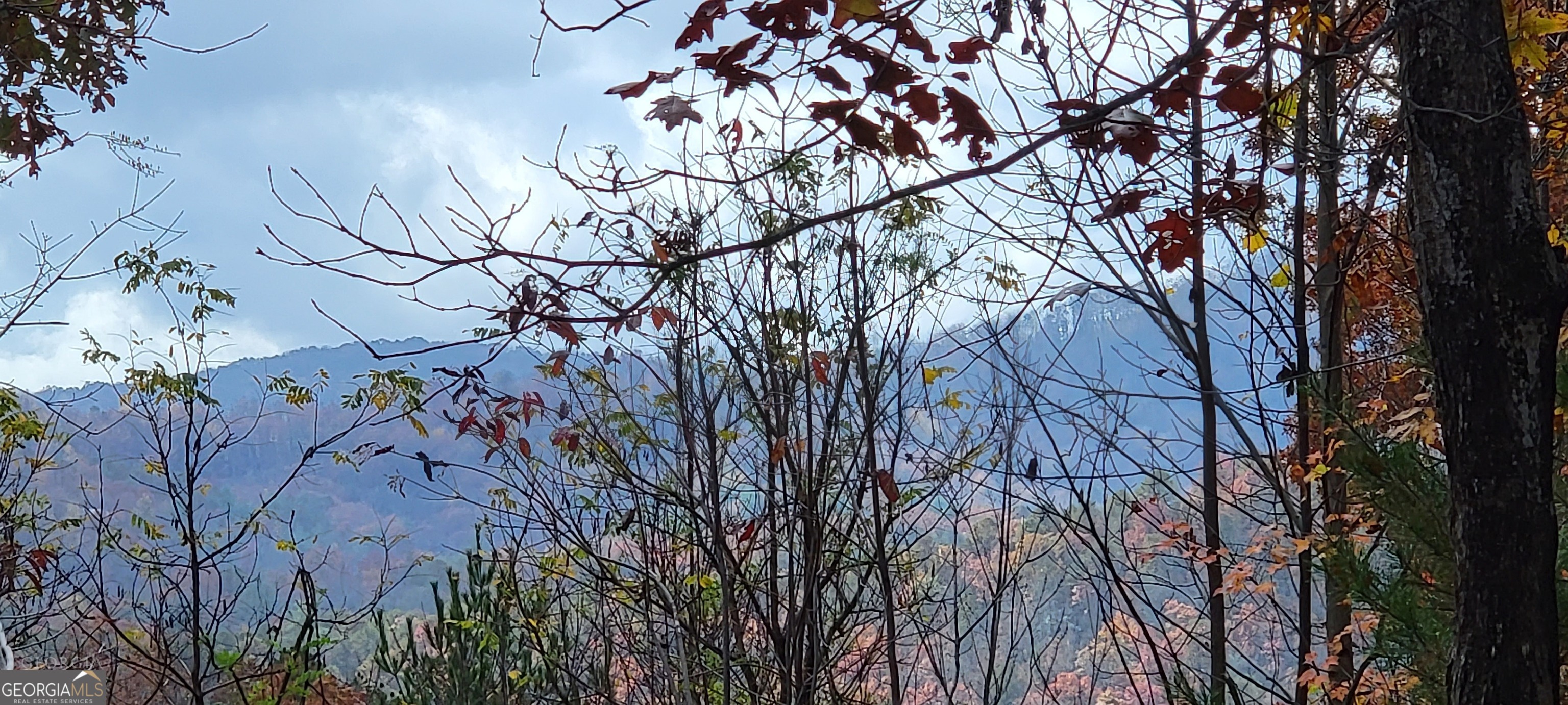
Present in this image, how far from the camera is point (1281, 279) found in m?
1.92

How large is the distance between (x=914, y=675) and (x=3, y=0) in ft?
8.02

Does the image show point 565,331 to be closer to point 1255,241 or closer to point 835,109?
point 835,109

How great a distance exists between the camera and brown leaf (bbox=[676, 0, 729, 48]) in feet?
3.04

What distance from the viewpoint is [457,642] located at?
7.34ft

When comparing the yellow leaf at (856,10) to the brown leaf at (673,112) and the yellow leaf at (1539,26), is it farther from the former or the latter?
the yellow leaf at (1539,26)

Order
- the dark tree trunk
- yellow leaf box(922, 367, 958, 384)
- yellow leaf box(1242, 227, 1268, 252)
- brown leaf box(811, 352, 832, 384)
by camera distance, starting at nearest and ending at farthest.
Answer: the dark tree trunk → yellow leaf box(1242, 227, 1268, 252) → brown leaf box(811, 352, 832, 384) → yellow leaf box(922, 367, 958, 384)

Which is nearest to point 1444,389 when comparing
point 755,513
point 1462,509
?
point 1462,509

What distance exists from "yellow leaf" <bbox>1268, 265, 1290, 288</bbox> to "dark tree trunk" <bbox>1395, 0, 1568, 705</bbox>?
117 centimetres

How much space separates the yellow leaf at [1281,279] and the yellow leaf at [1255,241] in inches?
4.4

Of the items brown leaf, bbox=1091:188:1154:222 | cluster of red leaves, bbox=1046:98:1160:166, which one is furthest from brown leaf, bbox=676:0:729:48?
brown leaf, bbox=1091:188:1154:222

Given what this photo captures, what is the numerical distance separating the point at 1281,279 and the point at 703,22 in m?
1.49

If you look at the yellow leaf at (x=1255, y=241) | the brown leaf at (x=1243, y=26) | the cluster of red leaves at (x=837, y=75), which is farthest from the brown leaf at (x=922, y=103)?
the yellow leaf at (x=1255, y=241)

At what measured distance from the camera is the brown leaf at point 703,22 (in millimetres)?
925

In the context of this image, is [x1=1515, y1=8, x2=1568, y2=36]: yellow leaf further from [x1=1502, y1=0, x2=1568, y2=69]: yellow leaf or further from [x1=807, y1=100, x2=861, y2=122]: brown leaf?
[x1=807, y1=100, x2=861, y2=122]: brown leaf
